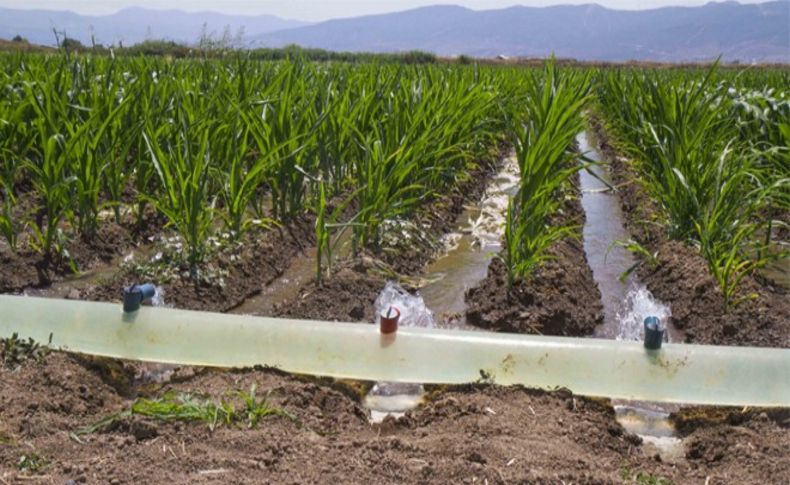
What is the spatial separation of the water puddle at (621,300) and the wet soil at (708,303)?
2.5 inches

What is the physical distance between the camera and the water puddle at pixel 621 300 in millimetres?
1979

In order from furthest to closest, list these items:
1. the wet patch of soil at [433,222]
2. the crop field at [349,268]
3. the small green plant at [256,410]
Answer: the wet patch of soil at [433,222], the small green plant at [256,410], the crop field at [349,268]

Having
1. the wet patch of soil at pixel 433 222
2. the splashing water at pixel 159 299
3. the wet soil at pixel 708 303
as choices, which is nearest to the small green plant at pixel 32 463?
the splashing water at pixel 159 299

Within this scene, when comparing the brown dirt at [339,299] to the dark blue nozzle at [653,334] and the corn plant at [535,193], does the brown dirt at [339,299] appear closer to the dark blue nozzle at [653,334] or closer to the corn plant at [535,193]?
the corn plant at [535,193]

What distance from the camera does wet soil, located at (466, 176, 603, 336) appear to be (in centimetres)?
271

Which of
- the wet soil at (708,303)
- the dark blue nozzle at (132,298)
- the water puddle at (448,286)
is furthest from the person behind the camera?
the wet soil at (708,303)

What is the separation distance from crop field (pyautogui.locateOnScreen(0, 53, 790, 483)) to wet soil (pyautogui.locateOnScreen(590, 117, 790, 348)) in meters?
0.01

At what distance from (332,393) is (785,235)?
3241mm

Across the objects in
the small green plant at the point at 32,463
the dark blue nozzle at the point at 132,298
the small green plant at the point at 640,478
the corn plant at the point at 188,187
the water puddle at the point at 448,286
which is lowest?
the water puddle at the point at 448,286

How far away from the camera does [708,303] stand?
279 cm

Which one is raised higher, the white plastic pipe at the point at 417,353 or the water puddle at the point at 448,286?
the white plastic pipe at the point at 417,353

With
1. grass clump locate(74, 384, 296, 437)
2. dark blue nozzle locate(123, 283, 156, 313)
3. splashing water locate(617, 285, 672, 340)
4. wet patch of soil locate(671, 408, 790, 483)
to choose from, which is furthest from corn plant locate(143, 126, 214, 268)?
wet patch of soil locate(671, 408, 790, 483)

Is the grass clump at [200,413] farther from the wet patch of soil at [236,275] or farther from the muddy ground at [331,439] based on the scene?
the wet patch of soil at [236,275]

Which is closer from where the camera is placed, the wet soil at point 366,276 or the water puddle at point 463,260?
the wet soil at point 366,276
